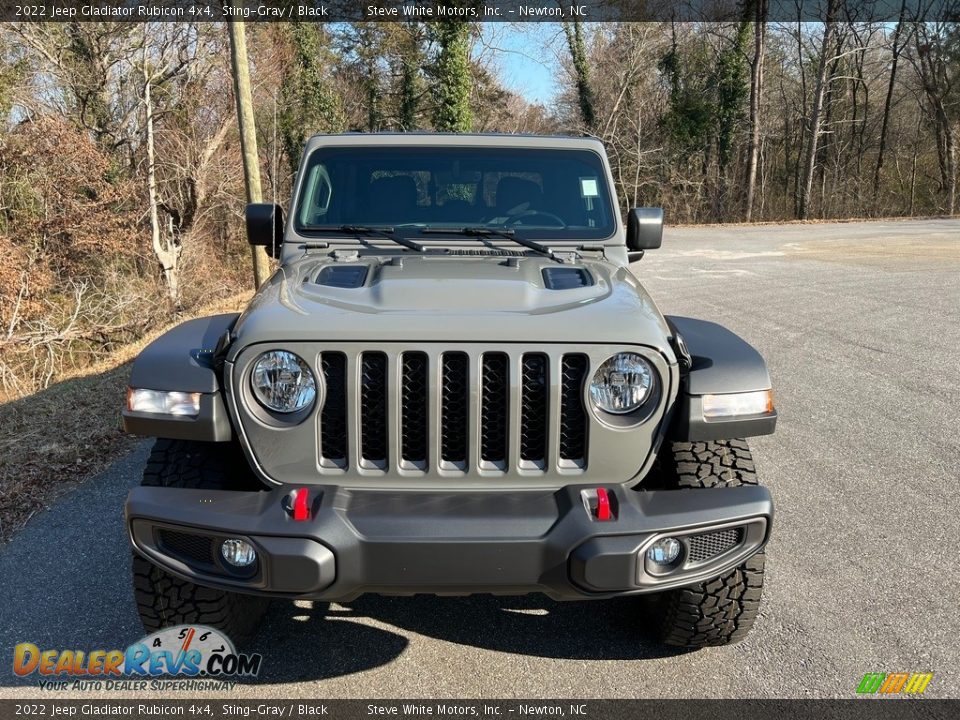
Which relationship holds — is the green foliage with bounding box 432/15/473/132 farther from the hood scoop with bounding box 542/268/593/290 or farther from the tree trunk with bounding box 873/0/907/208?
the hood scoop with bounding box 542/268/593/290

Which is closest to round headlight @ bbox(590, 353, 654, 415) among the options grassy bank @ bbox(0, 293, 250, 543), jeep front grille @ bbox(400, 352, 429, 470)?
jeep front grille @ bbox(400, 352, 429, 470)

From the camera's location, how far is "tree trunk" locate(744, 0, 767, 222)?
93.7 ft

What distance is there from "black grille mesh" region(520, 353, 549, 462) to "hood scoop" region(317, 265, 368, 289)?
2.56 feet

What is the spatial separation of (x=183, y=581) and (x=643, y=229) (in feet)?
8.27

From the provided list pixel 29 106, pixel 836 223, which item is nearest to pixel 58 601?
pixel 29 106

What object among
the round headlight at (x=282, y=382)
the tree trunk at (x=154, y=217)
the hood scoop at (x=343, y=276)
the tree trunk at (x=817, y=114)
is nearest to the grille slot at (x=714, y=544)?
the round headlight at (x=282, y=382)

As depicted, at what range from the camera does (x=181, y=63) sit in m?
18.5

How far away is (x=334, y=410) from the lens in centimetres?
237

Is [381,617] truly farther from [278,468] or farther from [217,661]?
[278,468]

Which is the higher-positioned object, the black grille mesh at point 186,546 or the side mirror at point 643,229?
the side mirror at point 643,229

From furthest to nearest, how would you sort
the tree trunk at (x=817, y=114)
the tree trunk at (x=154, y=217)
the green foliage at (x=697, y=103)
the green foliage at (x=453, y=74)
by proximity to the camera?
the green foliage at (x=697, y=103), the tree trunk at (x=817, y=114), the green foliage at (x=453, y=74), the tree trunk at (x=154, y=217)

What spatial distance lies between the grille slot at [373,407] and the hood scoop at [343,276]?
506mm

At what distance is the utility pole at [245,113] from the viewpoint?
32.8ft

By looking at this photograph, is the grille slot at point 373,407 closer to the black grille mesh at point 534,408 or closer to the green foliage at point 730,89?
the black grille mesh at point 534,408
